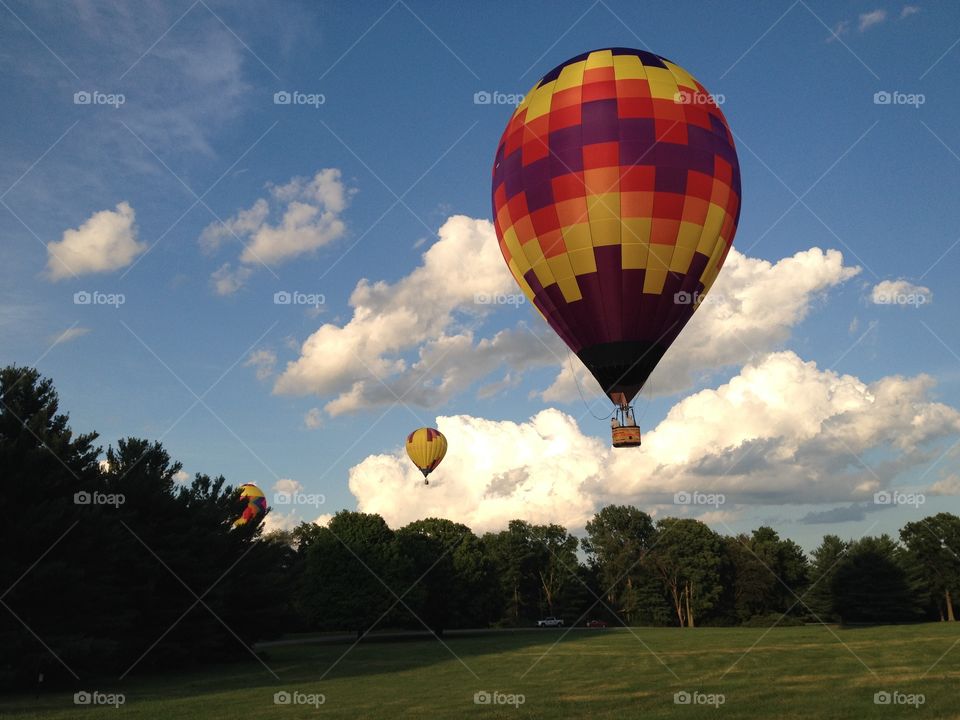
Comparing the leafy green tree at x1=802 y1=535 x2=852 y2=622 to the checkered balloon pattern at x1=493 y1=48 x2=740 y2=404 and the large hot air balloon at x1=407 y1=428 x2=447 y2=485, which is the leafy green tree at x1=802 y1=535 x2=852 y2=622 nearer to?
the large hot air balloon at x1=407 y1=428 x2=447 y2=485

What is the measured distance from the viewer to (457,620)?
2625 inches

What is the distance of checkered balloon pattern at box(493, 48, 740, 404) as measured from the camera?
2266 cm

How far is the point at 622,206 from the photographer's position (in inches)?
886

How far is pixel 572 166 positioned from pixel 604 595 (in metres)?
80.5

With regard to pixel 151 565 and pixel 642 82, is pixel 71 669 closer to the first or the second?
pixel 151 565

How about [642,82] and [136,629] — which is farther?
[136,629]

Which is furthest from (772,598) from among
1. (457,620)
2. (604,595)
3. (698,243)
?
(698,243)

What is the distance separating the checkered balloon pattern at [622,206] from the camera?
22656mm
